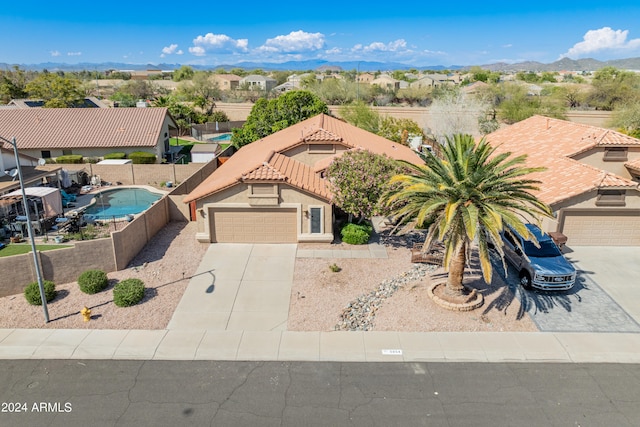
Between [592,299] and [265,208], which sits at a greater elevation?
[265,208]

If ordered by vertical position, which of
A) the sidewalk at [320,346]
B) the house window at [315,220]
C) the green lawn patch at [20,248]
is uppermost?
the house window at [315,220]

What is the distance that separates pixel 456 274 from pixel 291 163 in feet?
39.9

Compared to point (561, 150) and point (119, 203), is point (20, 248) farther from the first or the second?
point (561, 150)

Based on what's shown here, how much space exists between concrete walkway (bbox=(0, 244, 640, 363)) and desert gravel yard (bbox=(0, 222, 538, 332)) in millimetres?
425

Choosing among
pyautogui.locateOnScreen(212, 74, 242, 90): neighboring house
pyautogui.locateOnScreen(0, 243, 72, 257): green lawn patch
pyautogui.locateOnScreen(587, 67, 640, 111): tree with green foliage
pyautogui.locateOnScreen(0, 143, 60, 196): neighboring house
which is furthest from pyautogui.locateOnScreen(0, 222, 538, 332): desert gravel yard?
pyautogui.locateOnScreen(212, 74, 242, 90): neighboring house

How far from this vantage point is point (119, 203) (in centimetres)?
3014

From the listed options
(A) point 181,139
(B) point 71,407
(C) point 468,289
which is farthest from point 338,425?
(A) point 181,139

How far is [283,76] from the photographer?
6171 inches

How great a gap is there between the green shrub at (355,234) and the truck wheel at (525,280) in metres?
7.10

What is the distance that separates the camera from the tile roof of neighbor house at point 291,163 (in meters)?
21.0

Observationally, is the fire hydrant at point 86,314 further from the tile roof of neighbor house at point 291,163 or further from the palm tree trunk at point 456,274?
the palm tree trunk at point 456,274

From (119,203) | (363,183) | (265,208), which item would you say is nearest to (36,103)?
(119,203)

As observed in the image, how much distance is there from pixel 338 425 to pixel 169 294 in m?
9.01

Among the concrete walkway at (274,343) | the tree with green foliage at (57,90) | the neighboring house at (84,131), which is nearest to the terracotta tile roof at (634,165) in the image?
the concrete walkway at (274,343)
